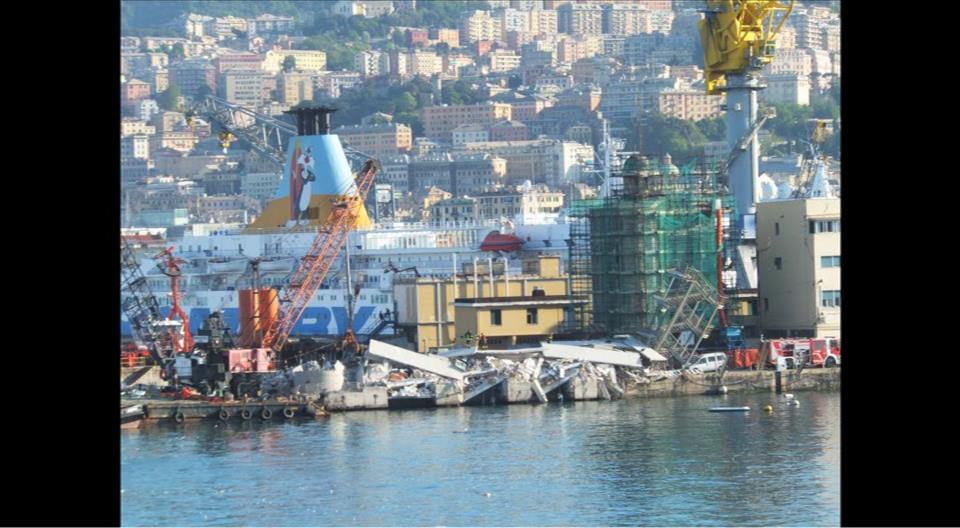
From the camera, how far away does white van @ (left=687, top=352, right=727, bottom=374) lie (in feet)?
84.0

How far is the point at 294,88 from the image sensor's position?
11294 cm

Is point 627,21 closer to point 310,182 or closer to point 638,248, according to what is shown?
point 310,182

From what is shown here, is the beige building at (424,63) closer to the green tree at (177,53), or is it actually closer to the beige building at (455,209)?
the green tree at (177,53)

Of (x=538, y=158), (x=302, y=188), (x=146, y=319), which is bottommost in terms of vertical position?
(x=146, y=319)

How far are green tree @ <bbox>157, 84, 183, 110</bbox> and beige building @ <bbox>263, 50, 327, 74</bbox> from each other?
6516 millimetres

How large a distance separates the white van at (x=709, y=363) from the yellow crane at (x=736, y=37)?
6.35 metres

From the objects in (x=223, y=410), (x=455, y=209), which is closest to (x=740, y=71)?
(x=223, y=410)

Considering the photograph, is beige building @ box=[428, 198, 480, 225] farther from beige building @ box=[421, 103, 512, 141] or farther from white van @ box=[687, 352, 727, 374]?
beige building @ box=[421, 103, 512, 141]

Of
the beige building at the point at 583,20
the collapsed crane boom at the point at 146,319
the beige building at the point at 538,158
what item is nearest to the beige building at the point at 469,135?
the beige building at the point at 538,158

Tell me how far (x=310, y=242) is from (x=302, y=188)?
6.51ft

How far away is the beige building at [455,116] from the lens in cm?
10881

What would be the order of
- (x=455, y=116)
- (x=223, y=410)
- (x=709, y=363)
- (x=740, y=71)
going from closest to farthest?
(x=223, y=410)
(x=709, y=363)
(x=740, y=71)
(x=455, y=116)

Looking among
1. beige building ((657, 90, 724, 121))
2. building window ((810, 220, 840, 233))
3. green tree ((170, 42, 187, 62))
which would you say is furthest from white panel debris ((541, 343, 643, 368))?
green tree ((170, 42, 187, 62))
